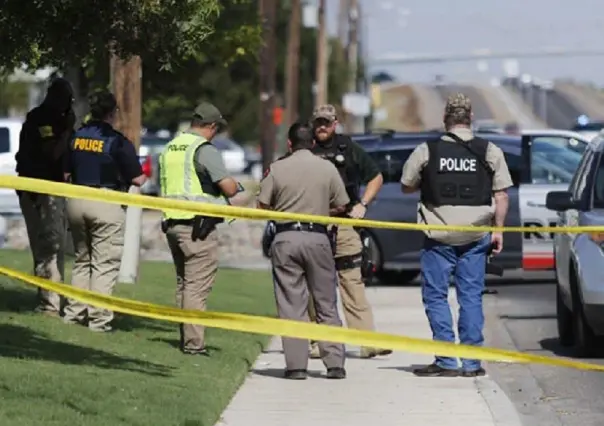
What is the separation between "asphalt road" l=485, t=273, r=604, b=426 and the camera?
10664mm

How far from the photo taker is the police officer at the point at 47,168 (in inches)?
512

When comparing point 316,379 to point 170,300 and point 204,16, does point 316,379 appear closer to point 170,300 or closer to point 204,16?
point 204,16

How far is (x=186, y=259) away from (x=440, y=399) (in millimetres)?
2173

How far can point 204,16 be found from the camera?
1036 cm

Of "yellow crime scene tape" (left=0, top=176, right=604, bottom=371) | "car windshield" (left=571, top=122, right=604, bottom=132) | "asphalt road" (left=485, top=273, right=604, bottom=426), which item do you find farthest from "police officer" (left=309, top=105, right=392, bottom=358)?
"car windshield" (left=571, top=122, right=604, bottom=132)

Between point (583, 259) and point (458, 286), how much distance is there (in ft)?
4.26

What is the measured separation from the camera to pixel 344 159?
12609 mm

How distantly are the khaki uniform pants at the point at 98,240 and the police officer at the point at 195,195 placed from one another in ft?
2.38

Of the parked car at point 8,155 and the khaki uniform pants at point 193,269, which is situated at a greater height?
the khaki uniform pants at point 193,269

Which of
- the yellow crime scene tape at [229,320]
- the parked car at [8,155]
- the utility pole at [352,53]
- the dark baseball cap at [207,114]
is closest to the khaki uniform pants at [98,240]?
the dark baseball cap at [207,114]

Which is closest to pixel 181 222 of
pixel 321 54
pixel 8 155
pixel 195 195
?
pixel 195 195

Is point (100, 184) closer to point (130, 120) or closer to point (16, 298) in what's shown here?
point (16, 298)

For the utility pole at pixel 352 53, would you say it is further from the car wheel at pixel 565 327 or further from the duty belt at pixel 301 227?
the duty belt at pixel 301 227

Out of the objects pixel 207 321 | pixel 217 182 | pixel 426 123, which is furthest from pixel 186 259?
pixel 426 123
